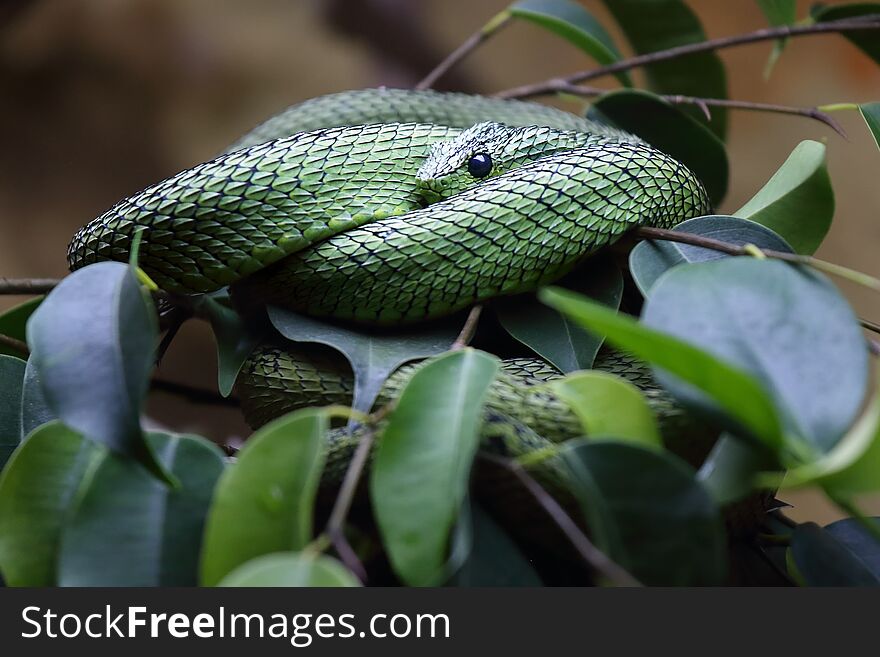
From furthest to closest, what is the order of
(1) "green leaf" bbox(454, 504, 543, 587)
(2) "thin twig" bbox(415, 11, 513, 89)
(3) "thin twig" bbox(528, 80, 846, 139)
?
1. (2) "thin twig" bbox(415, 11, 513, 89)
2. (3) "thin twig" bbox(528, 80, 846, 139)
3. (1) "green leaf" bbox(454, 504, 543, 587)

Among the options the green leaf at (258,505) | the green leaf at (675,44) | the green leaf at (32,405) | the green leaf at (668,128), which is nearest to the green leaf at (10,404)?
the green leaf at (32,405)

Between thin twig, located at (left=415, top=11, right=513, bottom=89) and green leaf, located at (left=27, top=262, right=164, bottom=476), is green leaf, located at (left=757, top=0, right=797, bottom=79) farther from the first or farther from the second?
green leaf, located at (left=27, top=262, right=164, bottom=476)

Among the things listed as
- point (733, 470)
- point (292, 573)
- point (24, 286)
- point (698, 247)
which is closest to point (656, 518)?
point (733, 470)

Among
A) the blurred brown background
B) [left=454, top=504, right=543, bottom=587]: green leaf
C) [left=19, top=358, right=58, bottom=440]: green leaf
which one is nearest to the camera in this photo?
[left=454, top=504, right=543, bottom=587]: green leaf

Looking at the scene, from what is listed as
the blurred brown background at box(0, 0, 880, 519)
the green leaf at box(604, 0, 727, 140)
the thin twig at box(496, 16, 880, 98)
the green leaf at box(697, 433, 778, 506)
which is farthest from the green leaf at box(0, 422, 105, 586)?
the blurred brown background at box(0, 0, 880, 519)

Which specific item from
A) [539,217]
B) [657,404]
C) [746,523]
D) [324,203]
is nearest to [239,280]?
[324,203]

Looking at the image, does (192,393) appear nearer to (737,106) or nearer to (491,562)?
(491,562)

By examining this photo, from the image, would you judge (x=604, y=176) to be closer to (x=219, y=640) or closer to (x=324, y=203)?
(x=324, y=203)
